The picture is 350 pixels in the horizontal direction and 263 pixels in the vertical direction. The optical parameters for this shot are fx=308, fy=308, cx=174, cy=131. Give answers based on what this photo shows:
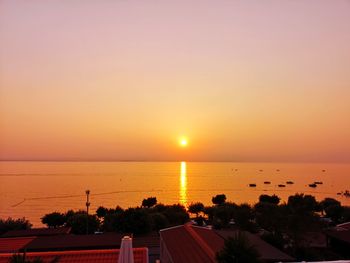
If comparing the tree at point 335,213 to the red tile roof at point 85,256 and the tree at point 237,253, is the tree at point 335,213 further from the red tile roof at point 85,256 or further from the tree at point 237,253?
the red tile roof at point 85,256

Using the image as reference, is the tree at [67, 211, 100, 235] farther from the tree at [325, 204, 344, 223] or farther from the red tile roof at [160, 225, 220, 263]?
the tree at [325, 204, 344, 223]

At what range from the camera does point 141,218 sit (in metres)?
21.5

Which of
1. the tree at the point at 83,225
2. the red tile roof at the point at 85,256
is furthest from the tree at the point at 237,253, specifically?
the tree at the point at 83,225

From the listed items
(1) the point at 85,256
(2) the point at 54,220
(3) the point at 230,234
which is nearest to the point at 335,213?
(3) the point at 230,234

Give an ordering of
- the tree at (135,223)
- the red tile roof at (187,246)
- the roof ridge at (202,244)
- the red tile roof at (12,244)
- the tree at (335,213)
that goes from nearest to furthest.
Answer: the red tile roof at (187,246)
the roof ridge at (202,244)
the red tile roof at (12,244)
the tree at (135,223)
the tree at (335,213)

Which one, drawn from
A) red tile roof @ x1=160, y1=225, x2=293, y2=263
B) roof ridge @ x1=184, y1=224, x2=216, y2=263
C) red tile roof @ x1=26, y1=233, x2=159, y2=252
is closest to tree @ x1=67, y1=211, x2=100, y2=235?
red tile roof @ x1=26, y1=233, x2=159, y2=252

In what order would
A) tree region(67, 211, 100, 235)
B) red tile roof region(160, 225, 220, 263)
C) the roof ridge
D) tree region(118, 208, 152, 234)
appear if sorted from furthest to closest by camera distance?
tree region(67, 211, 100, 235)
tree region(118, 208, 152, 234)
the roof ridge
red tile roof region(160, 225, 220, 263)

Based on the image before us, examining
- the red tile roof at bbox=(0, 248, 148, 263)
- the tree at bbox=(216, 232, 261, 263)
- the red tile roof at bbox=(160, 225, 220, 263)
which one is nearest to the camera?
the tree at bbox=(216, 232, 261, 263)

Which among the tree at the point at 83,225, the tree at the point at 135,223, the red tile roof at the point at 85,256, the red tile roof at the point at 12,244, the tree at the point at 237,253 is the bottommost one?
the tree at the point at 83,225

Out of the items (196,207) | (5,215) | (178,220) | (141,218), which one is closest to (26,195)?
(5,215)

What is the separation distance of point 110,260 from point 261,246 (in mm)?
7937

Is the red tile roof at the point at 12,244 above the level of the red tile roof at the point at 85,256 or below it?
below

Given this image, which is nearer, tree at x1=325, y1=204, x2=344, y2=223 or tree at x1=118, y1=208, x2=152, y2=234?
tree at x1=118, y1=208, x2=152, y2=234

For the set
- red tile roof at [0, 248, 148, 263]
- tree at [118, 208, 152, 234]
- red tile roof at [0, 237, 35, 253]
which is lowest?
tree at [118, 208, 152, 234]
